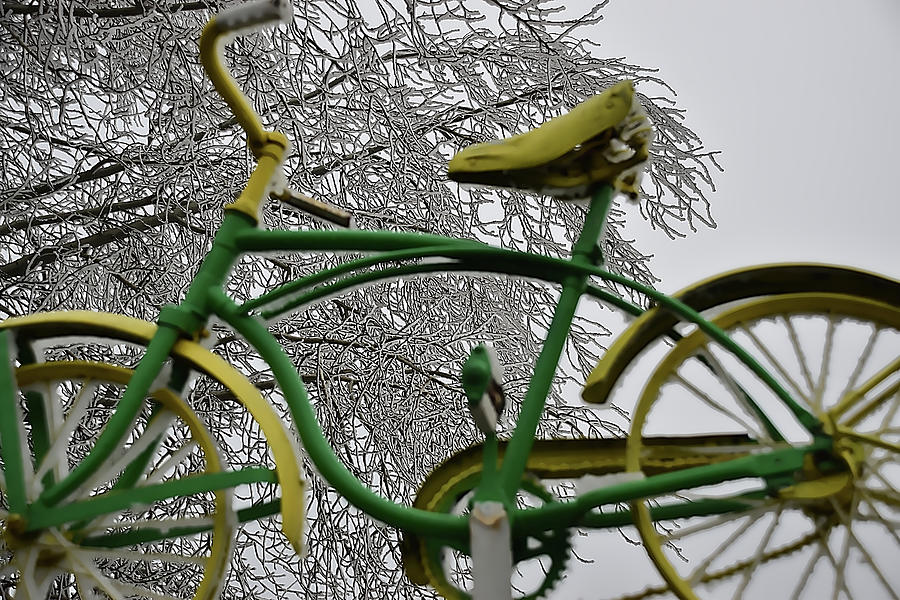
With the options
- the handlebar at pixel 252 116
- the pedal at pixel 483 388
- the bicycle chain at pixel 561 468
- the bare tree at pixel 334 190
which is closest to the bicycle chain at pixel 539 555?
the bicycle chain at pixel 561 468

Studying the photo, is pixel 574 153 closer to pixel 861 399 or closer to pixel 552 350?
pixel 552 350

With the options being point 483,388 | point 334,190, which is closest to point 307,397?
point 483,388

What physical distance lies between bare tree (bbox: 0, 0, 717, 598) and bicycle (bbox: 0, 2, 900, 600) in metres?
0.72

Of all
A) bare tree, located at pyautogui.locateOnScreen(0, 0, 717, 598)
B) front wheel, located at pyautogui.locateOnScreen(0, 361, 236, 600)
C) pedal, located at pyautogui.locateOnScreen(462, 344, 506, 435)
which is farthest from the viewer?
bare tree, located at pyautogui.locateOnScreen(0, 0, 717, 598)

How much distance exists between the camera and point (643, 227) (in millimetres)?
2064

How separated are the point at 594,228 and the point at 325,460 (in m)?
0.35

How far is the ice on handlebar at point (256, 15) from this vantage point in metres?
0.85

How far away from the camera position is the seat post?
0.84 m

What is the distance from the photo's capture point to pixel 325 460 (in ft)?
2.60

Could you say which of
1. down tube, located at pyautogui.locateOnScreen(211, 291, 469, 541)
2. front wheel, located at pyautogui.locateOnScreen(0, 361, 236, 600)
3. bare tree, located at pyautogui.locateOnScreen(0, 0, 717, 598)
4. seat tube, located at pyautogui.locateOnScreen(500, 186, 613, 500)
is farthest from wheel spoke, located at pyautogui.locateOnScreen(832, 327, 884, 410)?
bare tree, located at pyautogui.locateOnScreen(0, 0, 717, 598)

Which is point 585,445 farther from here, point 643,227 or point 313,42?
point 643,227

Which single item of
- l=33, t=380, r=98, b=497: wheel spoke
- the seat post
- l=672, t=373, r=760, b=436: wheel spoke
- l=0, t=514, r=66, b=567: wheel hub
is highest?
the seat post

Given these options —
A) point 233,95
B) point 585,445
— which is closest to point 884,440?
point 585,445

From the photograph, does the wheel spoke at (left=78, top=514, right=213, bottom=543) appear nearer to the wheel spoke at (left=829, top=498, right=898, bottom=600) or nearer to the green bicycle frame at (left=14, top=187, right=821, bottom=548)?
the green bicycle frame at (left=14, top=187, right=821, bottom=548)
